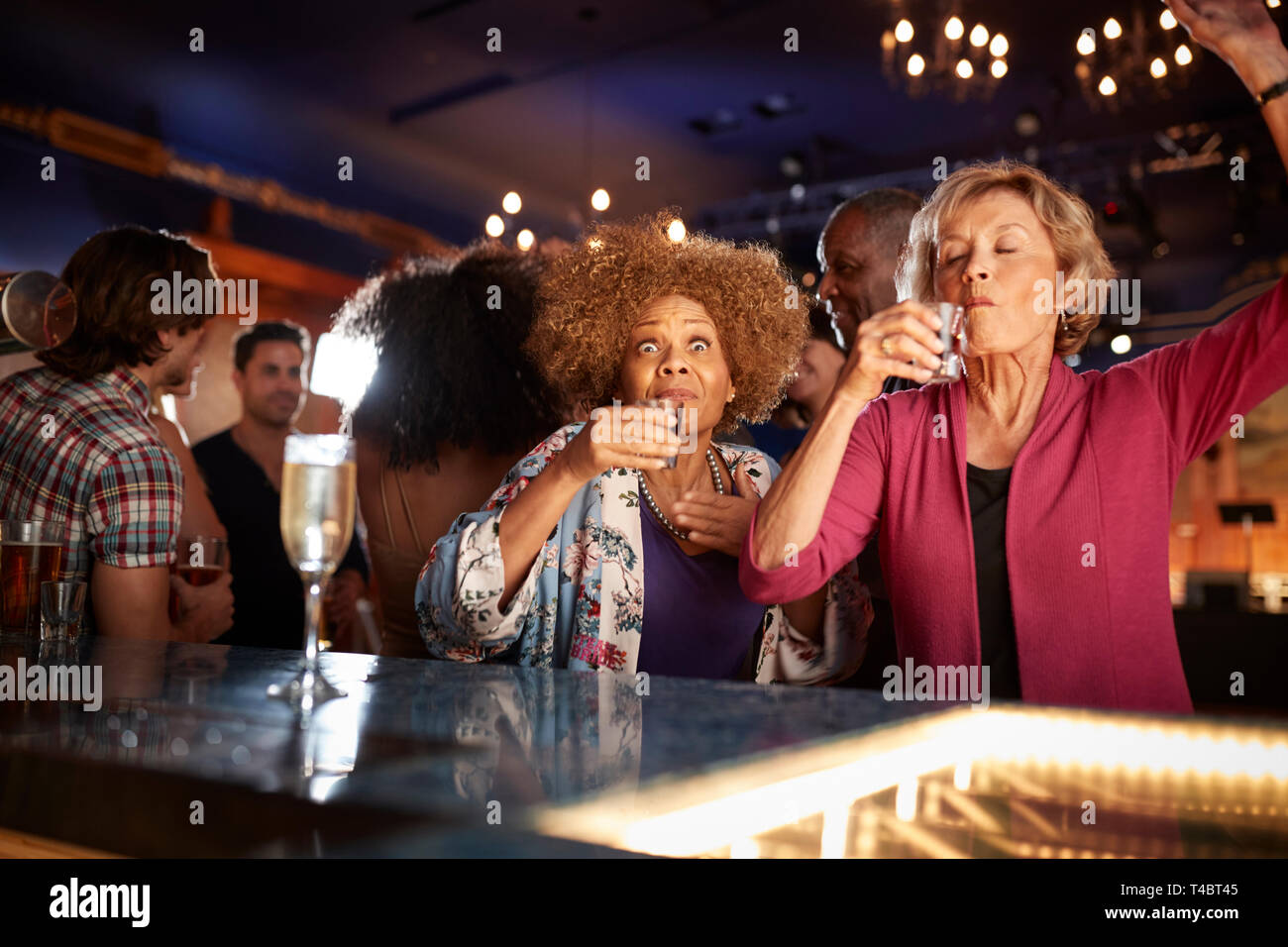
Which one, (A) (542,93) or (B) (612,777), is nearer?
(B) (612,777)

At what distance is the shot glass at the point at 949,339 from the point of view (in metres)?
1.50

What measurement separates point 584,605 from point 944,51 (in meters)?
4.97

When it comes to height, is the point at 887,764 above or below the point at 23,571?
below

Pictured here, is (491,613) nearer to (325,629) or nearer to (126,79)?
(325,629)

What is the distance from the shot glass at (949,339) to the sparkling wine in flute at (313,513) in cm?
88

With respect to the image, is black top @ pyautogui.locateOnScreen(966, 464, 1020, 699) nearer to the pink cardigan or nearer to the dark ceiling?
the pink cardigan

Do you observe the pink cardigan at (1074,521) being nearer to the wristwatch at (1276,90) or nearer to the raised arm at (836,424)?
the raised arm at (836,424)

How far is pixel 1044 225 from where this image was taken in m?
1.80

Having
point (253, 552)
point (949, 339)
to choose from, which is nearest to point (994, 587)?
point (949, 339)

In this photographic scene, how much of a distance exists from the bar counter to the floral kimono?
72 cm

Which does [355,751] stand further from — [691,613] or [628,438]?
[691,613]

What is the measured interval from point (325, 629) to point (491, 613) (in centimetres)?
170

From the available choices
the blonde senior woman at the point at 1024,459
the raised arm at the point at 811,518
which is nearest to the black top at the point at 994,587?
the blonde senior woman at the point at 1024,459
